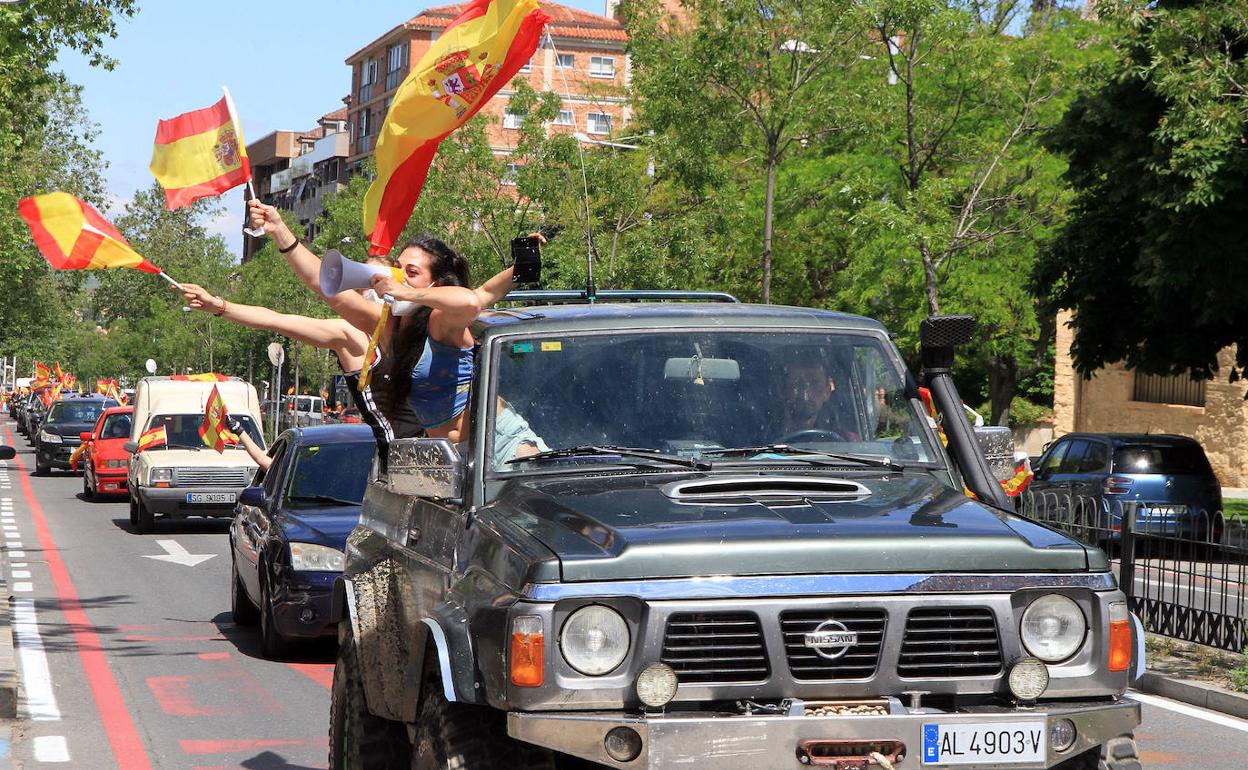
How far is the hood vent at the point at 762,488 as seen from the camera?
4824 millimetres

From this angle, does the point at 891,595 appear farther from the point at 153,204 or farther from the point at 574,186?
the point at 153,204

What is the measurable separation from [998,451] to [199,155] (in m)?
3.79

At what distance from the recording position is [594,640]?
428 centimetres

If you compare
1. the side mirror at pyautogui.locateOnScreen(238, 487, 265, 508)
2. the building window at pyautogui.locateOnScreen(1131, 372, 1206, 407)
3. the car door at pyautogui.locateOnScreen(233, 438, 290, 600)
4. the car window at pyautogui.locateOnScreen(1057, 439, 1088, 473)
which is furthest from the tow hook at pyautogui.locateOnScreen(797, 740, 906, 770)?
the building window at pyautogui.locateOnScreen(1131, 372, 1206, 407)

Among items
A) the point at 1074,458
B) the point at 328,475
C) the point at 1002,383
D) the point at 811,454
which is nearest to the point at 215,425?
the point at 328,475

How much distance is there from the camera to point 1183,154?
67.3 feet

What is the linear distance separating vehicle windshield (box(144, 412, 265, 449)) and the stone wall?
17.7 metres

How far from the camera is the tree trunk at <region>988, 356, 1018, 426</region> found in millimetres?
43000

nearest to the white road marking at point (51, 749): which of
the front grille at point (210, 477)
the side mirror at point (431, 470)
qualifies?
the side mirror at point (431, 470)

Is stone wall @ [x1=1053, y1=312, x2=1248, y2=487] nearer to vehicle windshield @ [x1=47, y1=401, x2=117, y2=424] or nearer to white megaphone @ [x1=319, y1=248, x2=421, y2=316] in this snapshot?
vehicle windshield @ [x1=47, y1=401, x2=117, y2=424]

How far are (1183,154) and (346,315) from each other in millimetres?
16242

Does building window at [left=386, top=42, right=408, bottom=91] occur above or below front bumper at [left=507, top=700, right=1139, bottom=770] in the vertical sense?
above

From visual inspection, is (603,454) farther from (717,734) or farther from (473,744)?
(717,734)

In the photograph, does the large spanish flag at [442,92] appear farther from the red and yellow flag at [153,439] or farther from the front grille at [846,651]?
the red and yellow flag at [153,439]
